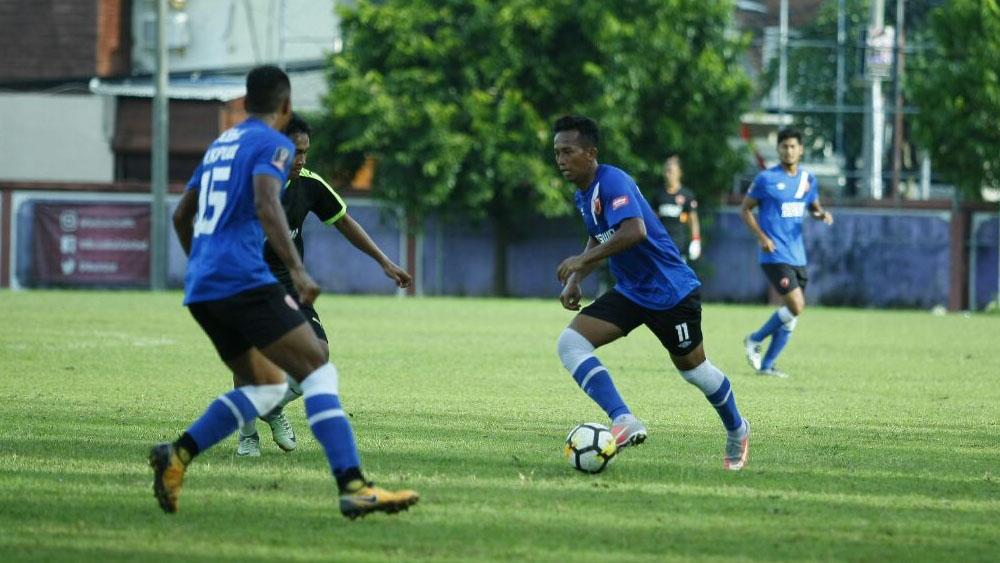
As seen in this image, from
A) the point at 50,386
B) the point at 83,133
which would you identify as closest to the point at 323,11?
the point at 83,133

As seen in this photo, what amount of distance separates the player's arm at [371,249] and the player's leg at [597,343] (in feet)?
2.80

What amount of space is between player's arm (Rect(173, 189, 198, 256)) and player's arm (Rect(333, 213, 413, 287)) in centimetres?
106

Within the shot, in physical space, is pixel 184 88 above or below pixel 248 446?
above

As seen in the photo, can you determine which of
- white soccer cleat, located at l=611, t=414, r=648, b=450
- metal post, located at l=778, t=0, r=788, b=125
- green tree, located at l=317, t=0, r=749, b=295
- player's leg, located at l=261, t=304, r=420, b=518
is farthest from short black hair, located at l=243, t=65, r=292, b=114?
metal post, located at l=778, t=0, r=788, b=125

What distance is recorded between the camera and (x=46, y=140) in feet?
130

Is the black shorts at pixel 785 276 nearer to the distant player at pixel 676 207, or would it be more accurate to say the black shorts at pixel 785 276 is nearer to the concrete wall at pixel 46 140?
the distant player at pixel 676 207

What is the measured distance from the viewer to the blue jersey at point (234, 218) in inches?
267

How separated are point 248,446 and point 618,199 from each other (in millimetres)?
2270

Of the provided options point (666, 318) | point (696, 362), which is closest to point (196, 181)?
point (666, 318)

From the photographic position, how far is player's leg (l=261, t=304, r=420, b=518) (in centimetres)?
661

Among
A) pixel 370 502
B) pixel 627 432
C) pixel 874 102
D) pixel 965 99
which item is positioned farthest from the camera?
pixel 874 102

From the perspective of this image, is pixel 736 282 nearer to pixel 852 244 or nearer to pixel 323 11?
pixel 852 244

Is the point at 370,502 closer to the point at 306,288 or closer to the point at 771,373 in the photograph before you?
the point at 306,288

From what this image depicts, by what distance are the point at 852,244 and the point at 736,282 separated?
2325 millimetres
